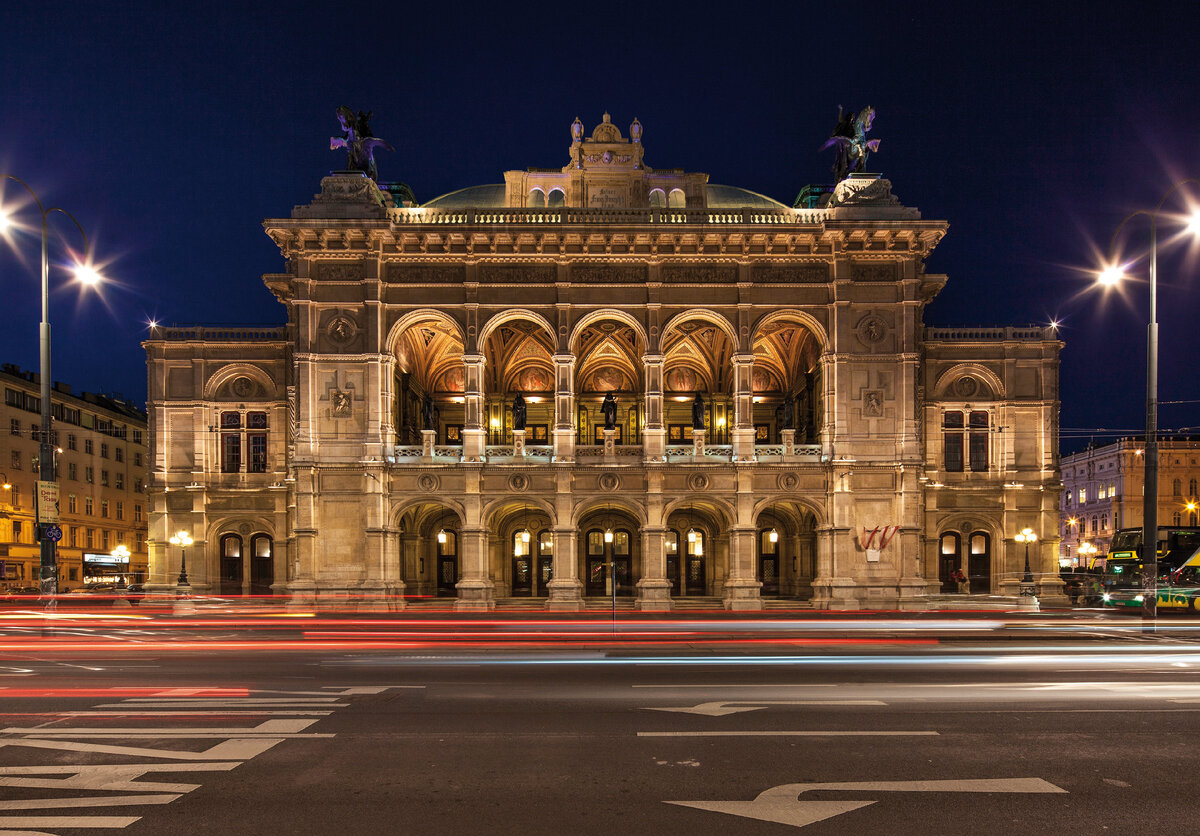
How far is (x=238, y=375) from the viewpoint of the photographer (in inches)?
1604

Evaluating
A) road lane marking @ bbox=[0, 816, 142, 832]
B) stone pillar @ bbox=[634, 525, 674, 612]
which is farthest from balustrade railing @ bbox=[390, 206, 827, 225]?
road lane marking @ bbox=[0, 816, 142, 832]

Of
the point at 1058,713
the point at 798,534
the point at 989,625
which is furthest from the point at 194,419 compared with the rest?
the point at 1058,713

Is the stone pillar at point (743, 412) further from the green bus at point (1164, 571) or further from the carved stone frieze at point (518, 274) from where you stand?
Answer: the green bus at point (1164, 571)

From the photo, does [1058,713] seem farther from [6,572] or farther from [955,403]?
[6,572]

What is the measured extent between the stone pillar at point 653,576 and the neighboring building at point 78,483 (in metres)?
32.3

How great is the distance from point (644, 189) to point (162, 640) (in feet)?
95.1

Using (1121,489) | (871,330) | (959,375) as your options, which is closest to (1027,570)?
(959,375)

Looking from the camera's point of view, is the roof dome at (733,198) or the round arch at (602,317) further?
the roof dome at (733,198)

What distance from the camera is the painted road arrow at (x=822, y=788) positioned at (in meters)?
7.57

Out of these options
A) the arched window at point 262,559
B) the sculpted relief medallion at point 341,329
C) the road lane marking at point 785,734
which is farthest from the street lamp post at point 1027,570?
the arched window at point 262,559

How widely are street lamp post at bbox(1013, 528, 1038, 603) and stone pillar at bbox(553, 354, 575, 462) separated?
63.7 ft

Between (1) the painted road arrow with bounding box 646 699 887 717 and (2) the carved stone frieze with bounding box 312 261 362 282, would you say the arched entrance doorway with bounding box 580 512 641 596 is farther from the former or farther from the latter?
(1) the painted road arrow with bounding box 646 699 887 717

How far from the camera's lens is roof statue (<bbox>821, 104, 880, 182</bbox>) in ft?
125

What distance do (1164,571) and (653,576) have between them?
2508 centimetres
